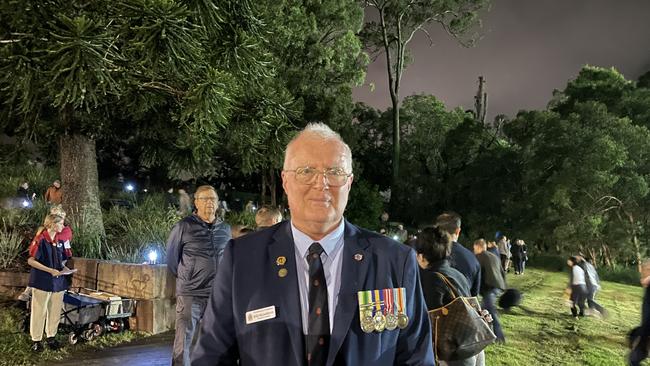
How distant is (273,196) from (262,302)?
22951 mm

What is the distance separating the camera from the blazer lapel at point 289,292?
1.55 meters

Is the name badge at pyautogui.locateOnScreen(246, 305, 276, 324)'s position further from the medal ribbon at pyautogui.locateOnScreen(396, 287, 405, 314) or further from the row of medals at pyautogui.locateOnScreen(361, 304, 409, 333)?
the medal ribbon at pyautogui.locateOnScreen(396, 287, 405, 314)

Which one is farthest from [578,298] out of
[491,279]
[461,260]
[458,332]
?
[458,332]

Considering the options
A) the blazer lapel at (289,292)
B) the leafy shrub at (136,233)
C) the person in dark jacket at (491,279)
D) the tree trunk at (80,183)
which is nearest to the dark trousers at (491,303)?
the person in dark jacket at (491,279)

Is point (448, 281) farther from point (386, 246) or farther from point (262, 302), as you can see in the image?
point (262, 302)

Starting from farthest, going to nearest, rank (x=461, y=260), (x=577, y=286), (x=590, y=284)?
(x=590, y=284), (x=577, y=286), (x=461, y=260)

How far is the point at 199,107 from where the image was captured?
24.3 ft

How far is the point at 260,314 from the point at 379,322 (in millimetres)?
370

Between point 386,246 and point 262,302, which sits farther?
point 386,246

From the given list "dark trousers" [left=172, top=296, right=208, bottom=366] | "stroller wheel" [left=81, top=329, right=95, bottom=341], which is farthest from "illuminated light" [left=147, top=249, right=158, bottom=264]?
"dark trousers" [left=172, top=296, right=208, bottom=366]

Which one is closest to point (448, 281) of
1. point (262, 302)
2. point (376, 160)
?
point (262, 302)

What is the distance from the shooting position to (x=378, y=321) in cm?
159

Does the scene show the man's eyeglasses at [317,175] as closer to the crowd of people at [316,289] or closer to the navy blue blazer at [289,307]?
the crowd of people at [316,289]

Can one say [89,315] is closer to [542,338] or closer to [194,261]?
[194,261]
